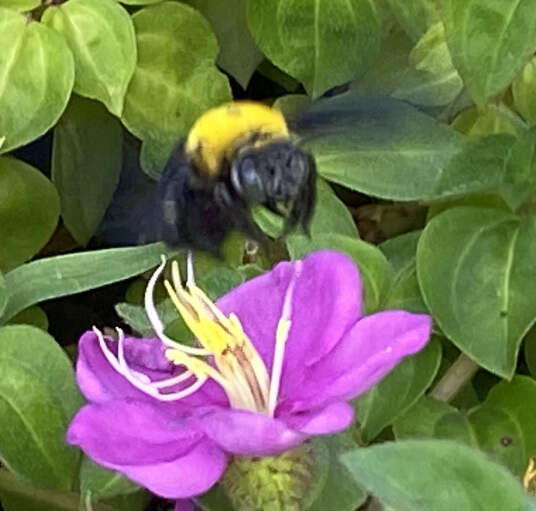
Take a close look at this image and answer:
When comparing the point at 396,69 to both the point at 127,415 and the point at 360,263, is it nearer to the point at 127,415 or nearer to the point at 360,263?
the point at 360,263

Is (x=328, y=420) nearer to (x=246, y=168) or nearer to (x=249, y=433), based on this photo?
(x=249, y=433)

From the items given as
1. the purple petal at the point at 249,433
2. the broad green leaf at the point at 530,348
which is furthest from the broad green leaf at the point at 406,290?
the purple petal at the point at 249,433

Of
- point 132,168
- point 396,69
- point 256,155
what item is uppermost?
point 256,155

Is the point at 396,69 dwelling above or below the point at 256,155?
below

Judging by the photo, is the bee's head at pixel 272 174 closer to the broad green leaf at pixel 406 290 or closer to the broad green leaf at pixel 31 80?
the broad green leaf at pixel 406 290

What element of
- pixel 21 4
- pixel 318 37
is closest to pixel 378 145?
pixel 318 37

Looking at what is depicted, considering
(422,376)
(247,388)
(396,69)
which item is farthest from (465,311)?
(396,69)

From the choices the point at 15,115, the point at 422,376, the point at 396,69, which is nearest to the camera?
the point at 422,376
